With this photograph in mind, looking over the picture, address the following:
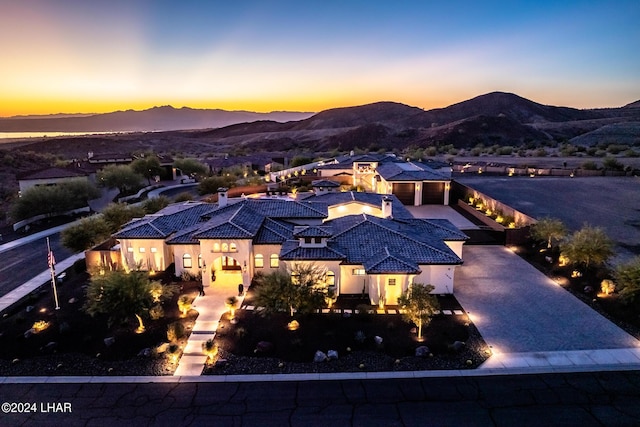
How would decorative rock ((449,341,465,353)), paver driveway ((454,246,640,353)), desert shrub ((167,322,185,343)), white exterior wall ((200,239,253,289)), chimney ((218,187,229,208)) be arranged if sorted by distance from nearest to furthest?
decorative rock ((449,341,465,353))
paver driveway ((454,246,640,353))
desert shrub ((167,322,185,343))
white exterior wall ((200,239,253,289))
chimney ((218,187,229,208))

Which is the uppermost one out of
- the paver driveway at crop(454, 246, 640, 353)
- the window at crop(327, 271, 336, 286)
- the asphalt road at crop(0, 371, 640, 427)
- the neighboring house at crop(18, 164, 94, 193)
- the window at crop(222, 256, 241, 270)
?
the neighboring house at crop(18, 164, 94, 193)

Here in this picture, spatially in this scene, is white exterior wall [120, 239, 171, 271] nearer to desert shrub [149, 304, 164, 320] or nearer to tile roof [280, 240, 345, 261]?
desert shrub [149, 304, 164, 320]

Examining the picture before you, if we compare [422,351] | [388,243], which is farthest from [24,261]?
[422,351]

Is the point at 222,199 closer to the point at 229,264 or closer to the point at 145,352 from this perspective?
the point at 229,264

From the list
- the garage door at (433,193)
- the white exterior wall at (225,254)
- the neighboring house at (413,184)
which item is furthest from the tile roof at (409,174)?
the white exterior wall at (225,254)

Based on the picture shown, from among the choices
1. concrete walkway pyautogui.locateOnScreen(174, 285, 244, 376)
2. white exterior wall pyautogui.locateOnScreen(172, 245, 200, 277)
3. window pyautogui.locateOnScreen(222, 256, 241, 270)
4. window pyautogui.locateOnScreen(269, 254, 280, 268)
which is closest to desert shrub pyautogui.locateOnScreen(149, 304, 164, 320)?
concrete walkway pyautogui.locateOnScreen(174, 285, 244, 376)

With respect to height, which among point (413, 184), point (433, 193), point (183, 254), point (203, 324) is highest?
point (413, 184)
